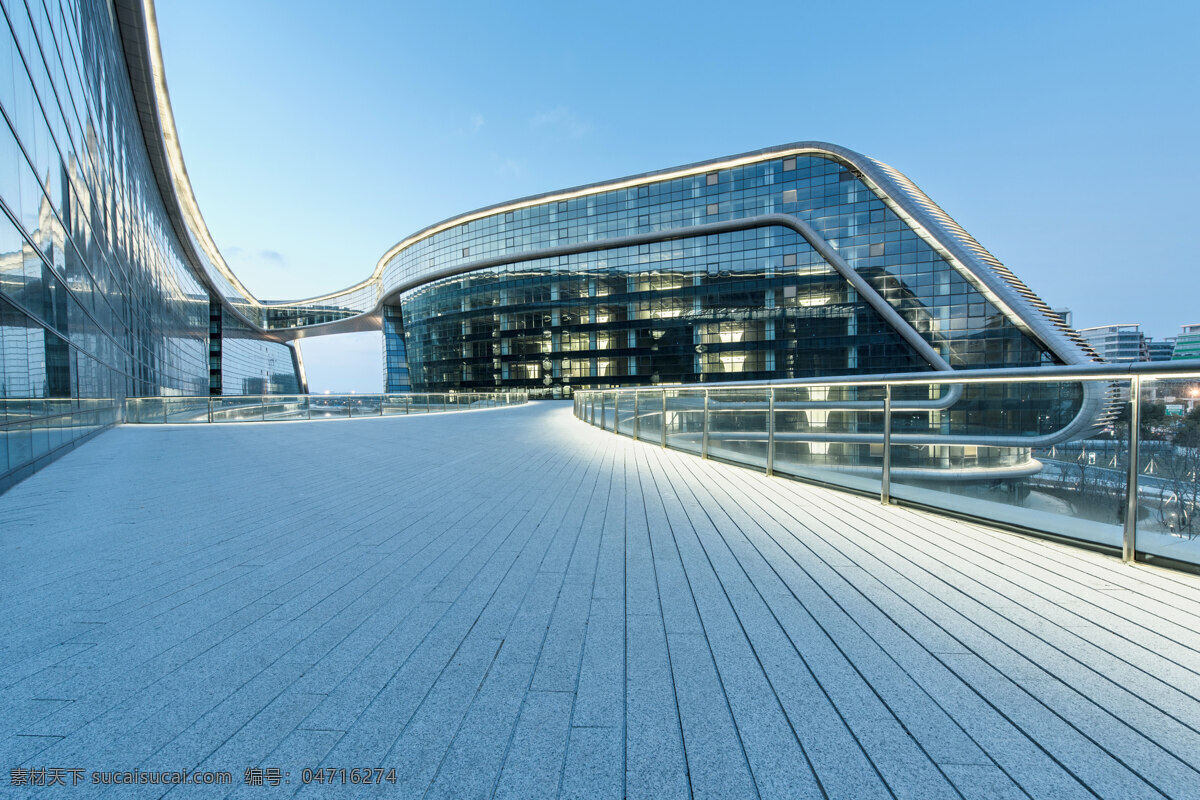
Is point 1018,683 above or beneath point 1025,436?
beneath

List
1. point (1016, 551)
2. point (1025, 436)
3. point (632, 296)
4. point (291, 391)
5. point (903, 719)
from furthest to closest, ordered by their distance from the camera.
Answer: point (291, 391), point (632, 296), point (1025, 436), point (1016, 551), point (903, 719)

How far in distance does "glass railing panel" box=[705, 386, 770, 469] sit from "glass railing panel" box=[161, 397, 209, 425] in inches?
763

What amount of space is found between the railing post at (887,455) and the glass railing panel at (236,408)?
21177mm

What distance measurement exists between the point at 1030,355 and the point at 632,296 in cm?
3415

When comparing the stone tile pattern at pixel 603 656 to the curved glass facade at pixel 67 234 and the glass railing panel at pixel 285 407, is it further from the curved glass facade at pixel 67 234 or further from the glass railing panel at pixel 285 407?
the glass railing panel at pixel 285 407

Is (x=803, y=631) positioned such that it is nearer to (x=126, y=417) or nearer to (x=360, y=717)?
(x=360, y=717)

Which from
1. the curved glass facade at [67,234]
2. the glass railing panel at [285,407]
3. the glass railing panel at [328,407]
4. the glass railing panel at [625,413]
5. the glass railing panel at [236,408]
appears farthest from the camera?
the glass railing panel at [328,407]

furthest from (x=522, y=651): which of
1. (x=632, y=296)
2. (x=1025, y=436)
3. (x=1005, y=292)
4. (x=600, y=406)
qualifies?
(x=632, y=296)

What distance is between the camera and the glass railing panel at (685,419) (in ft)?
30.7

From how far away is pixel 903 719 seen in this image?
1923 mm

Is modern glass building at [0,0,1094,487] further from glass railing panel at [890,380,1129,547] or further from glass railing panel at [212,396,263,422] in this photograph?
glass railing panel at [890,380,1129,547]

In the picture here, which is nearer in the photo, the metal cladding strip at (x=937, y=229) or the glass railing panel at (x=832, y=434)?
the glass railing panel at (x=832, y=434)

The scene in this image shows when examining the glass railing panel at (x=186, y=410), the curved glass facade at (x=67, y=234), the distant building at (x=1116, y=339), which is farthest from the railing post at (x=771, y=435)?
the distant building at (x=1116, y=339)

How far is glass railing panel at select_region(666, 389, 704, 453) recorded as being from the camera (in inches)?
368
